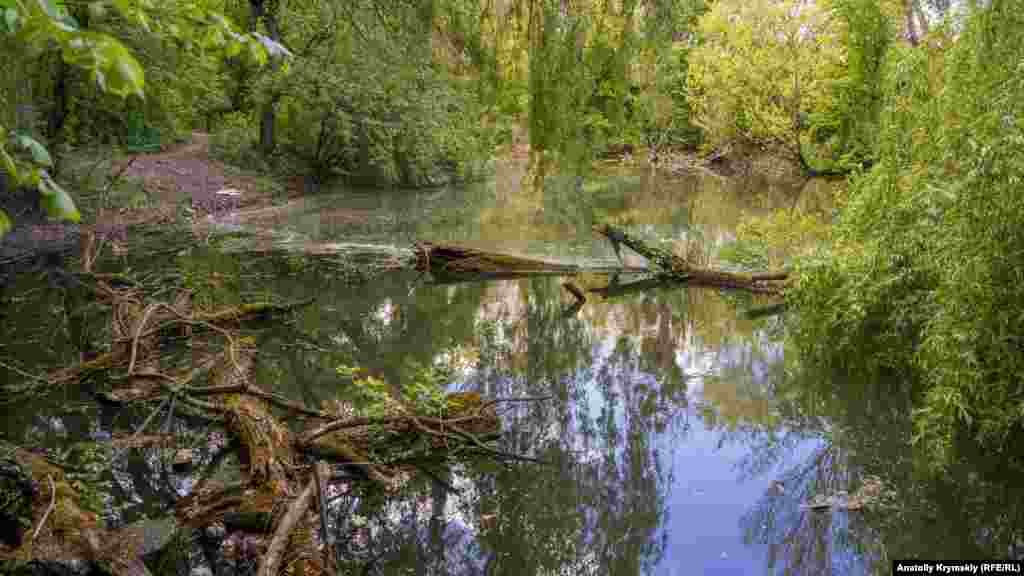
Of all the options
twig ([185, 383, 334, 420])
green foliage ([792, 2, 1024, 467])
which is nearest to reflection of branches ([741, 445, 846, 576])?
green foliage ([792, 2, 1024, 467])

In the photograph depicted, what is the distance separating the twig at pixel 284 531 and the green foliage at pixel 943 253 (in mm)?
3152

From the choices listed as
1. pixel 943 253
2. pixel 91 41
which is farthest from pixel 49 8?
pixel 943 253

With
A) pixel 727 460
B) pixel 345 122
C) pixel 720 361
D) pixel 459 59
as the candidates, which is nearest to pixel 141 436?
pixel 459 59

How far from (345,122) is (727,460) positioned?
12.7 metres

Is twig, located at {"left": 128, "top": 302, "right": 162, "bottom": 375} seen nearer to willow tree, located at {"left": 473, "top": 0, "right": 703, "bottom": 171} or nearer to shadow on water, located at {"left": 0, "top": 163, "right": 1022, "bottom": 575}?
shadow on water, located at {"left": 0, "top": 163, "right": 1022, "bottom": 575}

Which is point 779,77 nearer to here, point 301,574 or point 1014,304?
point 1014,304

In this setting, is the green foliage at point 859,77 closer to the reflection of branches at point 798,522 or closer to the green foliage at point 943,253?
the green foliage at point 943,253

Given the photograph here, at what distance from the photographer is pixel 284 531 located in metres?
3.13

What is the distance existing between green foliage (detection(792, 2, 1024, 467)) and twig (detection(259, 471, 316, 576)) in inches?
124

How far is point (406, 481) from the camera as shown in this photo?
427cm

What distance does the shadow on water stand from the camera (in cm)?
380

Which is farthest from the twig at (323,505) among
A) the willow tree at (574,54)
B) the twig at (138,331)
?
the willow tree at (574,54)

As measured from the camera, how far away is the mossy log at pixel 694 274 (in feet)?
29.8

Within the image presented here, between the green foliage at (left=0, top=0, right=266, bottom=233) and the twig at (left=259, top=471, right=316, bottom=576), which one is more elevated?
the green foliage at (left=0, top=0, right=266, bottom=233)
